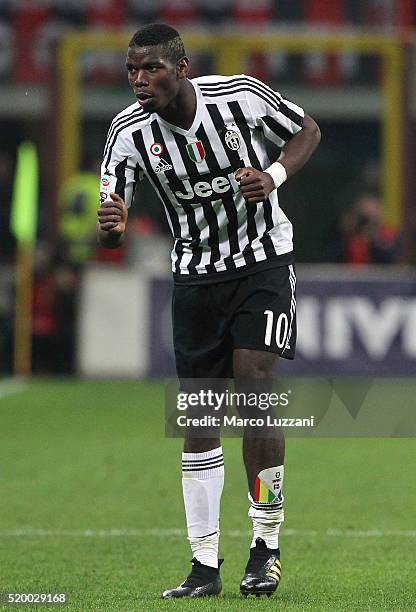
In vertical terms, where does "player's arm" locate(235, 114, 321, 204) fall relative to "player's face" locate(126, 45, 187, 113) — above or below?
below

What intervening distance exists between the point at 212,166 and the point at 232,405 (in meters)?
0.90

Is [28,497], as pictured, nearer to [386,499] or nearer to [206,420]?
[386,499]

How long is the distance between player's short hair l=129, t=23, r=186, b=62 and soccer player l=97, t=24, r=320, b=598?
0.13ft

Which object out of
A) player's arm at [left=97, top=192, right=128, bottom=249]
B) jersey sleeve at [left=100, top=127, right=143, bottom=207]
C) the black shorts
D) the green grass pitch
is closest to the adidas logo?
jersey sleeve at [left=100, top=127, right=143, bottom=207]

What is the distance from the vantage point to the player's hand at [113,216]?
5.57m

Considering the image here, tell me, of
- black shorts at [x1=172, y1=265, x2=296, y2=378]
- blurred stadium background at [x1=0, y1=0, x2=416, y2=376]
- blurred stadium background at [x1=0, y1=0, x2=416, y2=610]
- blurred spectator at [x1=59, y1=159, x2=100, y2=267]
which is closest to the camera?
black shorts at [x1=172, y1=265, x2=296, y2=378]

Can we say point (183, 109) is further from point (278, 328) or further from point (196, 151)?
point (278, 328)

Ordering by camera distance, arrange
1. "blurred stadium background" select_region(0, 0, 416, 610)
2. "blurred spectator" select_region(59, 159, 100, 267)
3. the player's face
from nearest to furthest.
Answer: the player's face, "blurred stadium background" select_region(0, 0, 416, 610), "blurred spectator" select_region(59, 159, 100, 267)

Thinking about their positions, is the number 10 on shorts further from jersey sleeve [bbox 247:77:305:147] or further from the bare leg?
jersey sleeve [bbox 247:77:305:147]

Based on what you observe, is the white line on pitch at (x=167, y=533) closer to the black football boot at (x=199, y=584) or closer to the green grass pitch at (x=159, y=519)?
the green grass pitch at (x=159, y=519)

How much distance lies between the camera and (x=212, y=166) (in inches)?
226

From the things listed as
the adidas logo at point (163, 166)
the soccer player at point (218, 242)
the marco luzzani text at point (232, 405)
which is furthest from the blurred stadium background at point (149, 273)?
the adidas logo at point (163, 166)

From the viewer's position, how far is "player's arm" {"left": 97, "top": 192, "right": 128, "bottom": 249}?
5.58 m

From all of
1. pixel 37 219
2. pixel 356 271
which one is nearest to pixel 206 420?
pixel 356 271
